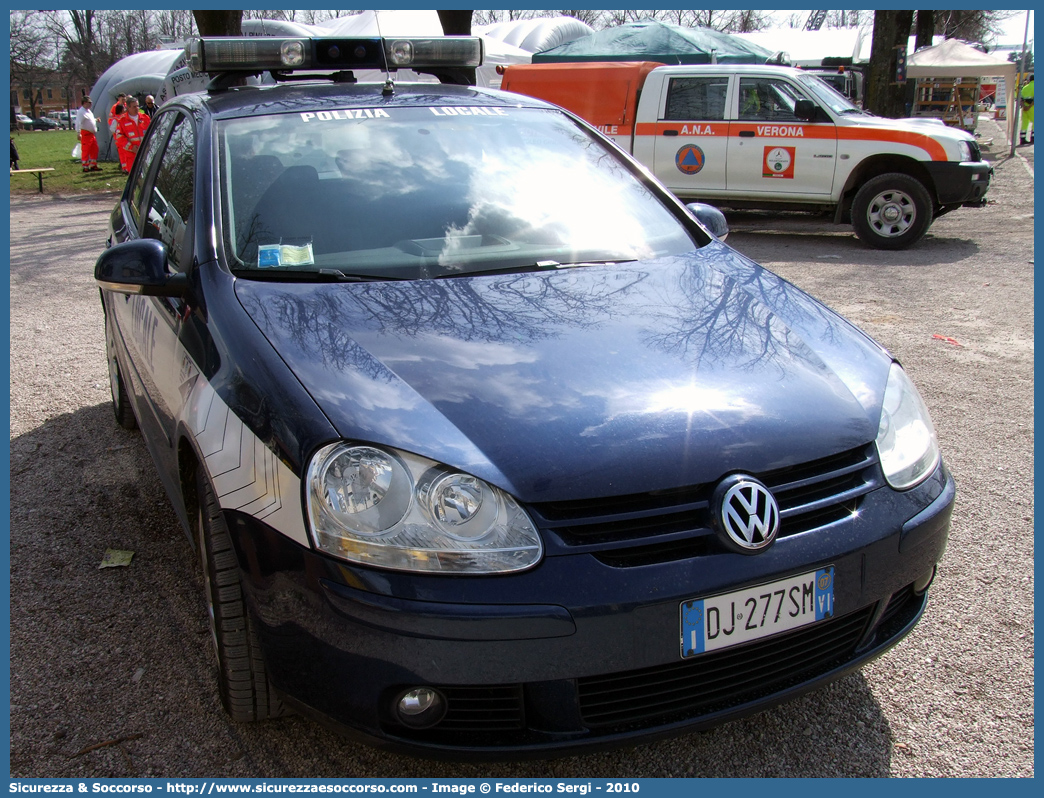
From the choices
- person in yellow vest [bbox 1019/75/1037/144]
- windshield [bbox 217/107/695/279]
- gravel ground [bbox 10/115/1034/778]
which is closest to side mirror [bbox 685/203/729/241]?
windshield [bbox 217/107/695/279]

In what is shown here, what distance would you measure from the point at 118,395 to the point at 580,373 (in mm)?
2981

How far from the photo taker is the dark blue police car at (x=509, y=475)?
1.73 m

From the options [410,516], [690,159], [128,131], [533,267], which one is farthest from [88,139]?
[410,516]

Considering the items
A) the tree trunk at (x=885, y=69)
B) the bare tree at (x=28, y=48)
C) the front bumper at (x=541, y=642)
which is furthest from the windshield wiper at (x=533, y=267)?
the bare tree at (x=28, y=48)

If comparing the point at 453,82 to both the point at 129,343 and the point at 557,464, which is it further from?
the point at 557,464

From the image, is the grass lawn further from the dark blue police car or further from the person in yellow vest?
the person in yellow vest

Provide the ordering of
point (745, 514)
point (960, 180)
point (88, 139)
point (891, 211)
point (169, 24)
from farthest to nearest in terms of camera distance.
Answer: point (169, 24) → point (88, 139) → point (891, 211) → point (960, 180) → point (745, 514)

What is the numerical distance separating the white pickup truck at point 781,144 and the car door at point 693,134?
0.04 ft

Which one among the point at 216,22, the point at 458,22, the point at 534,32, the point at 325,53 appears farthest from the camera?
the point at 534,32

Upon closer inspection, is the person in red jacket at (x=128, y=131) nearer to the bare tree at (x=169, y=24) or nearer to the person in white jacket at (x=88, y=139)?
the person in white jacket at (x=88, y=139)

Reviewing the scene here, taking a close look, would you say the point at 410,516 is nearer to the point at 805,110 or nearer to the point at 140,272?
the point at 140,272

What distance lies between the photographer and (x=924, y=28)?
26.7m

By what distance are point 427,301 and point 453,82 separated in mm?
2121
